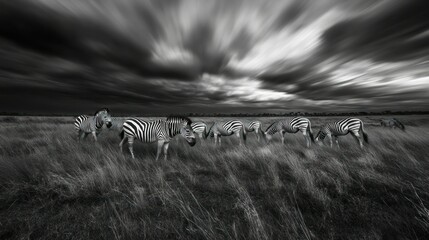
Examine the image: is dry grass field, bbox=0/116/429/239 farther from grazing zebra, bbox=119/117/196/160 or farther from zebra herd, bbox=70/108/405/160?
zebra herd, bbox=70/108/405/160

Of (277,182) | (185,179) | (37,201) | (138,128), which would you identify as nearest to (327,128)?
(277,182)

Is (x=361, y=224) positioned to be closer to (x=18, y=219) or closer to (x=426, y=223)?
(x=426, y=223)

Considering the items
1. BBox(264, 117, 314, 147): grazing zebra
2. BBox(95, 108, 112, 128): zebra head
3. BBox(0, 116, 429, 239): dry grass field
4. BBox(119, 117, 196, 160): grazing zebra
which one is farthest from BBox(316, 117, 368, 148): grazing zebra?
BBox(95, 108, 112, 128): zebra head

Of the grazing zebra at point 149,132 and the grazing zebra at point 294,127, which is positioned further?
the grazing zebra at point 294,127

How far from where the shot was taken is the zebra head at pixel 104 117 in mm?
9146

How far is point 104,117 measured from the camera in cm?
930

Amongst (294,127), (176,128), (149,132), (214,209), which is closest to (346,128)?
(294,127)

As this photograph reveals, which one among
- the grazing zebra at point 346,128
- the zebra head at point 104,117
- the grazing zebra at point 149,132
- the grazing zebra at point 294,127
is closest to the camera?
the grazing zebra at point 149,132

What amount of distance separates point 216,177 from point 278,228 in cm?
230

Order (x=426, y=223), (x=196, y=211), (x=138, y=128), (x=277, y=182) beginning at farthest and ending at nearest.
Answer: (x=138, y=128)
(x=277, y=182)
(x=196, y=211)
(x=426, y=223)

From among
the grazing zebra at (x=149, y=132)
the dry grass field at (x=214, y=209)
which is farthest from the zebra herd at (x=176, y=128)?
the dry grass field at (x=214, y=209)

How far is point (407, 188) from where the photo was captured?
308 cm

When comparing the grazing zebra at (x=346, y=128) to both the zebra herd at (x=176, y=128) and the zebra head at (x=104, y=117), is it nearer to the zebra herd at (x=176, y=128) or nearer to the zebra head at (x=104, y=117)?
the zebra herd at (x=176, y=128)

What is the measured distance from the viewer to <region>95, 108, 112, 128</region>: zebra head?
9.15m
